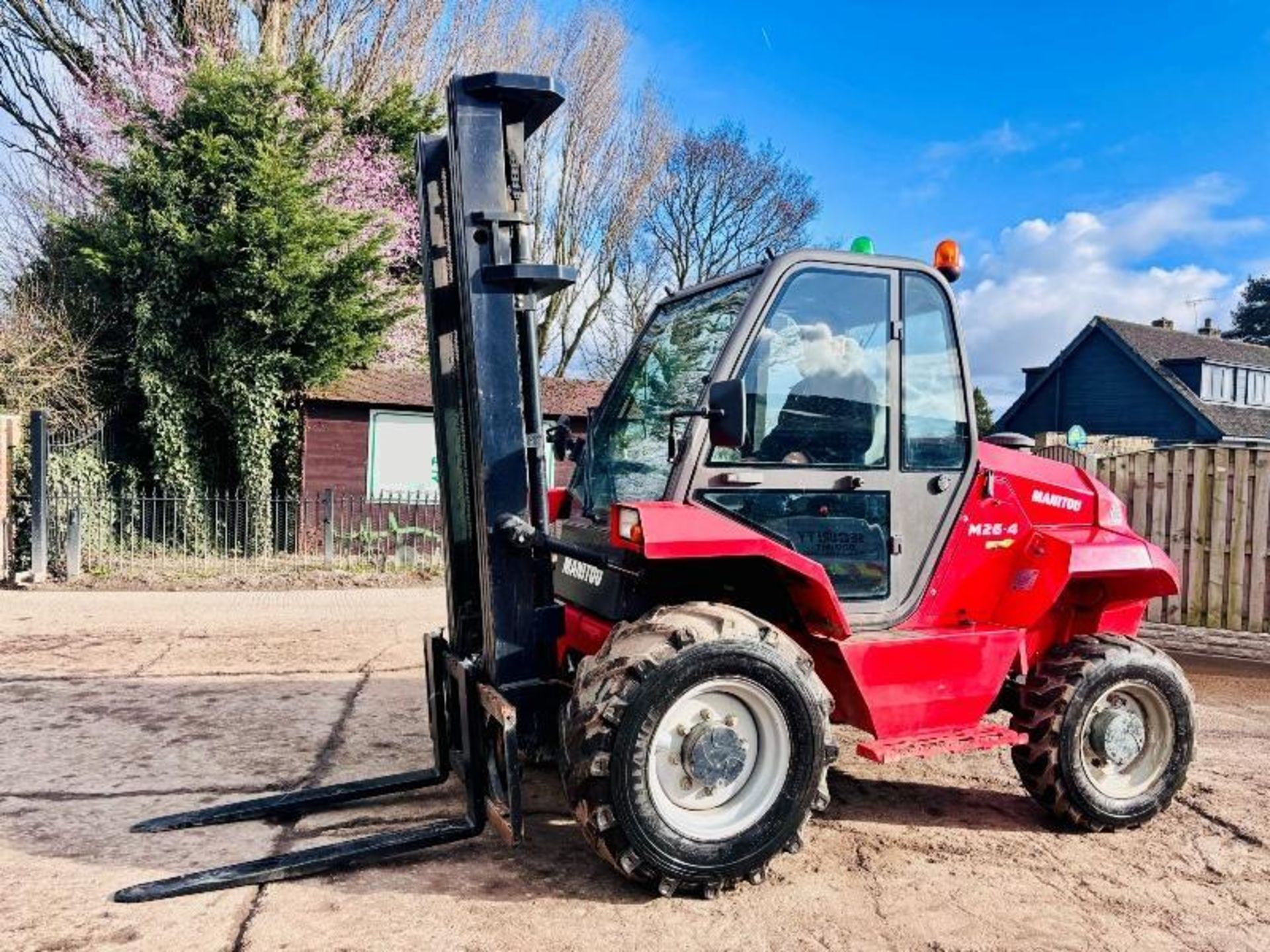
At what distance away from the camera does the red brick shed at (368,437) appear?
15461 mm

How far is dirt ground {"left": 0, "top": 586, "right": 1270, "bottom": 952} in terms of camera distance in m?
3.19

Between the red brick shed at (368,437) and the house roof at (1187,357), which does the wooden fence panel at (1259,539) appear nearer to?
the red brick shed at (368,437)

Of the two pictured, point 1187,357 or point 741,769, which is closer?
point 741,769

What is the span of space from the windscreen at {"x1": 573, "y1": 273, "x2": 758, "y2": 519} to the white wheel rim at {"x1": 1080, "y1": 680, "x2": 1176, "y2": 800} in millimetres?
2260

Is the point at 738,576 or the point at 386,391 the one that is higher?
the point at 386,391

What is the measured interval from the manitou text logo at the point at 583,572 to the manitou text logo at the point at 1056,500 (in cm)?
215

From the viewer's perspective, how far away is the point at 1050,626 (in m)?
4.74

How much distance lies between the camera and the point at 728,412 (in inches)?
139

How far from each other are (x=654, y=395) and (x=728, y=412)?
102cm

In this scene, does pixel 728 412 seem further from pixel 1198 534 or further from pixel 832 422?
pixel 1198 534

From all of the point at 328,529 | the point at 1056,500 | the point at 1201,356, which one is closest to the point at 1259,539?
the point at 1056,500

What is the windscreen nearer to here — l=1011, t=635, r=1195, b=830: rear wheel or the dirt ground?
the dirt ground

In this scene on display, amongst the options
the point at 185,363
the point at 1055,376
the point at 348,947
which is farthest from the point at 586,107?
the point at 348,947

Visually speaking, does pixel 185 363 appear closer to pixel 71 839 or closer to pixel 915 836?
pixel 71 839
